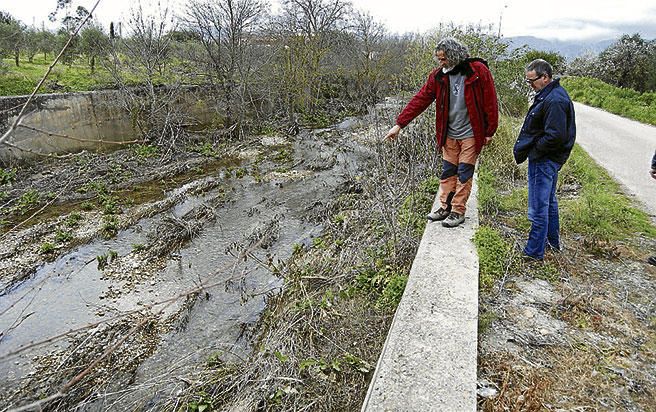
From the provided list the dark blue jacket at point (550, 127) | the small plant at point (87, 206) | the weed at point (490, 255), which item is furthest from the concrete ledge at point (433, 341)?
the small plant at point (87, 206)

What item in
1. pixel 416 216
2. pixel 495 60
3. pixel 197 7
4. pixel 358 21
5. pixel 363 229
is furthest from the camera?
pixel 358 21

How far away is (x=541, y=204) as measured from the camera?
404 centimetres

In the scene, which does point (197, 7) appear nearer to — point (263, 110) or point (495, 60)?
point (263, 110)

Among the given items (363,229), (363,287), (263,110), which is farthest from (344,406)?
(263,110)

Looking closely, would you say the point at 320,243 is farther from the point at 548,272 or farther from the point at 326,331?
the point at 548,272

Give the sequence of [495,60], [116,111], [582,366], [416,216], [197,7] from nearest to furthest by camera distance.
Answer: [582,366], [416,216], [495,60], [197,7], [116,111]

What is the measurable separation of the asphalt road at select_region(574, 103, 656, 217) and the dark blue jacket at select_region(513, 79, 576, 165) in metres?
2.60

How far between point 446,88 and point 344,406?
320 centimetres

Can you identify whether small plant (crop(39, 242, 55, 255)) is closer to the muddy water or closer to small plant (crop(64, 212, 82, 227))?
the muddy water

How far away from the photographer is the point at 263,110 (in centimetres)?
1986

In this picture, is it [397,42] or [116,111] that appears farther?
[397,42]

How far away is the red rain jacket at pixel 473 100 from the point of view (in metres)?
4.21

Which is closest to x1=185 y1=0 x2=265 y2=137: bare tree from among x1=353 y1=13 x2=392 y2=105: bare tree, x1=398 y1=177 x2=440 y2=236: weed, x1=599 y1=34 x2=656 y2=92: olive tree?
x1=353 y1=13 x2=392 y2=105: bare tree

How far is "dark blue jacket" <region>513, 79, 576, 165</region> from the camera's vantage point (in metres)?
3.85
